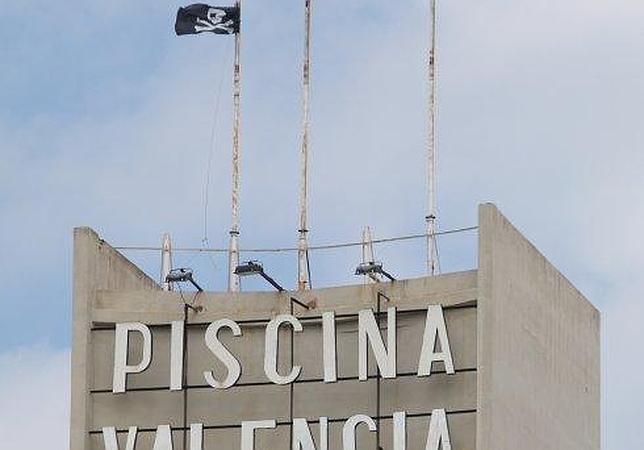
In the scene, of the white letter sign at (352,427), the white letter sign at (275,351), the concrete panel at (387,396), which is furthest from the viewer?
the white letter sign at (275,351)

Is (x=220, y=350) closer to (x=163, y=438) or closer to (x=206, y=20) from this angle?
(x=163, y=438)

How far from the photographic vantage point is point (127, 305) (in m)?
72.8

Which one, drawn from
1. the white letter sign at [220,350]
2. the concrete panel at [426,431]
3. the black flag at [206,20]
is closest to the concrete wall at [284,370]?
the concrete panel at [426,431]

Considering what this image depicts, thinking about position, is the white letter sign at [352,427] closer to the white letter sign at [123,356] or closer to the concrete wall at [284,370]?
the concrete wall at [284,370]

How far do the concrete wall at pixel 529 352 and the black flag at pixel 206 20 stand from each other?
10.3 m

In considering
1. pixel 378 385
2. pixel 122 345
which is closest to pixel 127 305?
pixel 122 345

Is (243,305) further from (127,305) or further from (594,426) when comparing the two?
(594,426)

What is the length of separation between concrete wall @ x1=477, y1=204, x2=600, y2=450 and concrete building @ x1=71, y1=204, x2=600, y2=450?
0.05m

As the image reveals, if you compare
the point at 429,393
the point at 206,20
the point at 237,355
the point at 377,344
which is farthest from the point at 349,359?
the point at 206,20

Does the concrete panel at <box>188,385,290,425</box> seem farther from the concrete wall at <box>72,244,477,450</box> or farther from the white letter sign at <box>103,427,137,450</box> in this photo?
the white letter sign at <box>103,427,137,450</box>

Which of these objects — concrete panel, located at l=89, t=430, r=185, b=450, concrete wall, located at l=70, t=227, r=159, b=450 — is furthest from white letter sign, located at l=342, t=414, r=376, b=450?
concrete wall, located at l=70, t=227, r=159, b=450

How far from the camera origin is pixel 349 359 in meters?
71.4

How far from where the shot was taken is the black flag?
76250 mm

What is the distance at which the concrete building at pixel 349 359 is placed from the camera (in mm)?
69500
